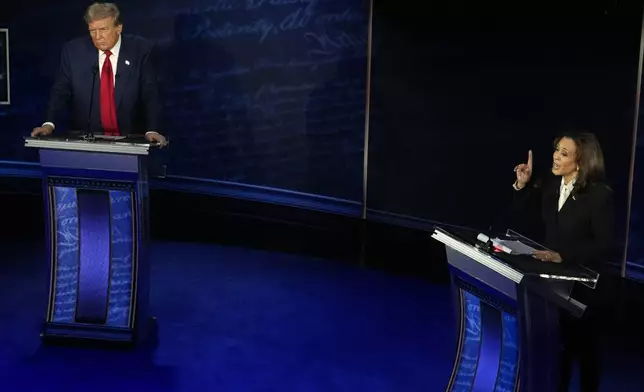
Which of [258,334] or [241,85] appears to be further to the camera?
[241,85]

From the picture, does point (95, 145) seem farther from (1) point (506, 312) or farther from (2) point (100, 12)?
(1) point (506, 312)

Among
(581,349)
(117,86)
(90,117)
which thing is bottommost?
(581,349)

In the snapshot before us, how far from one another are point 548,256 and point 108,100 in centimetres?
236

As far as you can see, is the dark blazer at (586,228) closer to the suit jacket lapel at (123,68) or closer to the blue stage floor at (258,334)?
the blue stage floor at (258,334)

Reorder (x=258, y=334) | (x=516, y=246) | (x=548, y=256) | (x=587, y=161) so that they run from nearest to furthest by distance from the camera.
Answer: (x=548, y=256), (x=516, y=246), (x=587, y=161), (x=258, y=334)

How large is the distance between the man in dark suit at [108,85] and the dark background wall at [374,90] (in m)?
2.82

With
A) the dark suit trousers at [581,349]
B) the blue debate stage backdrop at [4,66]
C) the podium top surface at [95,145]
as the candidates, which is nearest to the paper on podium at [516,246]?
the dark suit trousers at [581,349]

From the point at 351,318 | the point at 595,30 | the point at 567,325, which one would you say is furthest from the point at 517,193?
the point at 595,30

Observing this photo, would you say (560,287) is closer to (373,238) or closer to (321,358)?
(321,358)

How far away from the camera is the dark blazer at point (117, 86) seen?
425cm

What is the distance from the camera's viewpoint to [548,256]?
9.65ft

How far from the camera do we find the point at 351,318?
→ 5.02 m

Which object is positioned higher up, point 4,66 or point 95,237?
point 4,66

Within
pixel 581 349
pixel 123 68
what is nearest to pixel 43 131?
Answer: pixel 123 68
